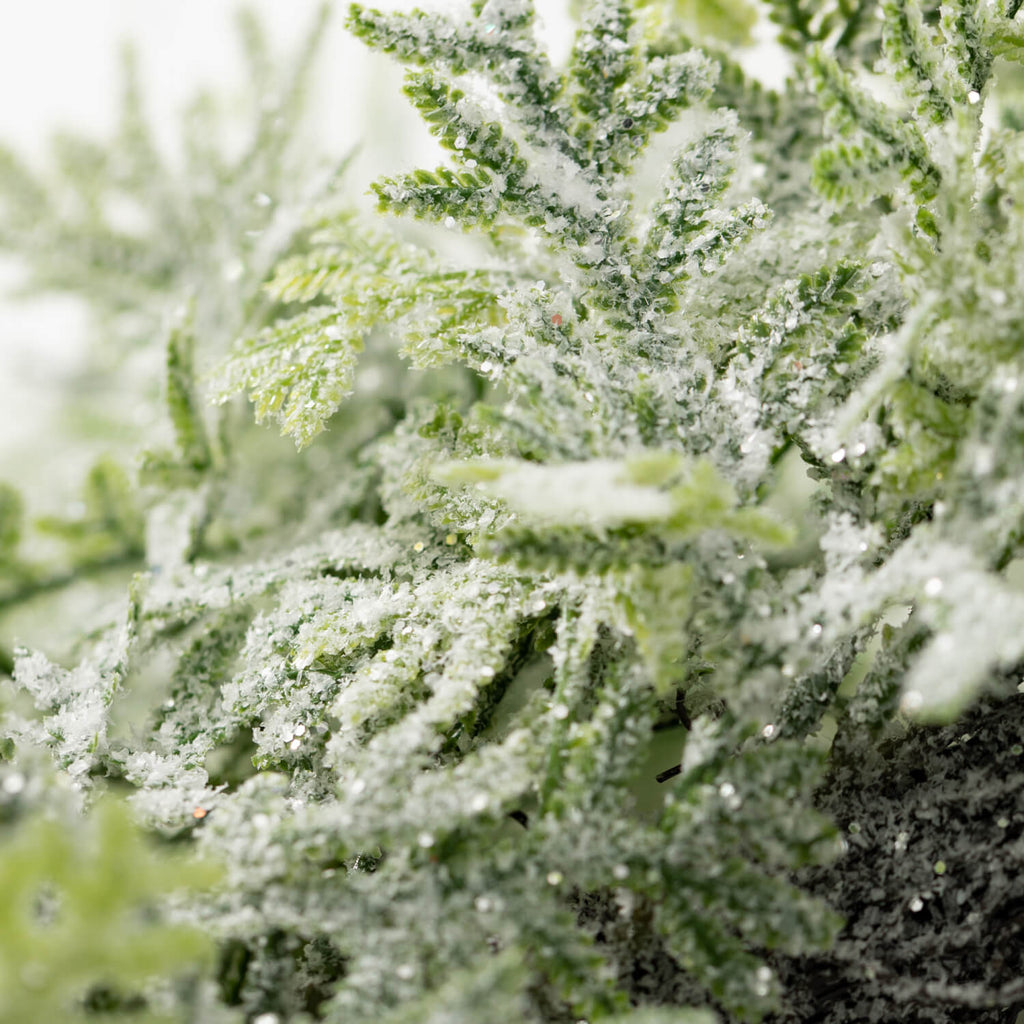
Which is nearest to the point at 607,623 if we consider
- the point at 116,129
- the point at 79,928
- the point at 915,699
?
the point at 915,699

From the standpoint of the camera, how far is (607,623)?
1.38 ft

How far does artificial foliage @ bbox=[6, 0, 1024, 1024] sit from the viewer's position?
36cm

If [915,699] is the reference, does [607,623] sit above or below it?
above

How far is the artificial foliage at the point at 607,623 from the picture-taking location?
36 cm

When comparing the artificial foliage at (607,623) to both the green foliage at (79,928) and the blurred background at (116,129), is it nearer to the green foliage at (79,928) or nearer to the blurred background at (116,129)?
the green foliage at (79,928)

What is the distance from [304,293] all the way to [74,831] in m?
0.33

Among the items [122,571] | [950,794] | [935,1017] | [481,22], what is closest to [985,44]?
[481,22]

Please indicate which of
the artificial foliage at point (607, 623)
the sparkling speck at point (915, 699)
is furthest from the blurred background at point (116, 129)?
the sparkling speck at point (915, 699)

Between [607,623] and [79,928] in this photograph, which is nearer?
[79,928]

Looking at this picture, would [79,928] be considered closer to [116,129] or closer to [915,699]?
[915,699]

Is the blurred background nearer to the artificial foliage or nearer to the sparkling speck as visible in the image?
the artificial foliage

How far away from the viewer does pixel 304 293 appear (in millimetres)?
539

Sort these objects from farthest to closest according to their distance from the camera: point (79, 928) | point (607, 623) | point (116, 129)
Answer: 1. point (116, 129)
2. point (607, 623)
3. point (79, 928)

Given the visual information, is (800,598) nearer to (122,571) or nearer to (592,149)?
(592,149)
